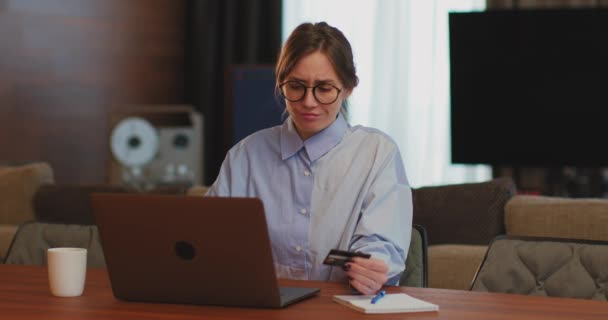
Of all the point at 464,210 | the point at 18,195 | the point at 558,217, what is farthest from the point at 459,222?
the point at 18,195

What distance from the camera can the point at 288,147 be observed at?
8.10ft

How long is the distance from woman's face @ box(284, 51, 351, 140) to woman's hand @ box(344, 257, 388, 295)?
47cm

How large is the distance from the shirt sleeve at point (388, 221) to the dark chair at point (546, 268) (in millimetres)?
210

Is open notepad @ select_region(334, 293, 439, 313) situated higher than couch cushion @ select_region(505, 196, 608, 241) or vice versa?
open notepad @ select_region(334, 293, 439, 313)

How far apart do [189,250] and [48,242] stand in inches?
39.5

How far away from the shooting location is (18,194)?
479 cm

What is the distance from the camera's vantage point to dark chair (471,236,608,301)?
89.4 inches

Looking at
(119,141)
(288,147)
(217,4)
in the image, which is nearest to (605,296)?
(288,147)

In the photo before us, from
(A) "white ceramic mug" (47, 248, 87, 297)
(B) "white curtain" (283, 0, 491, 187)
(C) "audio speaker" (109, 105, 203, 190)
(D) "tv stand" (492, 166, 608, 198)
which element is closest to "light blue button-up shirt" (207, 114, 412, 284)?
(A) "white ceramic mug" (47, 248, 87, 297)

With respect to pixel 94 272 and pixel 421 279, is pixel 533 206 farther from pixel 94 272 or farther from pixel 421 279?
pixel 94 272

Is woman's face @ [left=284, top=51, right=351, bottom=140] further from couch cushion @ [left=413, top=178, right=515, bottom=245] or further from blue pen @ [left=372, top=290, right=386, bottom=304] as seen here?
couch cushion @ [left=413, top=178, right=515, bottom=245]

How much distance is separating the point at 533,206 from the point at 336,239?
51.5 inches

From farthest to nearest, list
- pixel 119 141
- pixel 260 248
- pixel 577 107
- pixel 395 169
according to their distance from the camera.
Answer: pixel 119 141, pixel 577 107, pixel 395 169, pixel 260 248

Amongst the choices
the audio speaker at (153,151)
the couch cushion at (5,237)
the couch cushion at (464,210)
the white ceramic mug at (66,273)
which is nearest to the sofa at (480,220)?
the couch cushion at (464,210)
